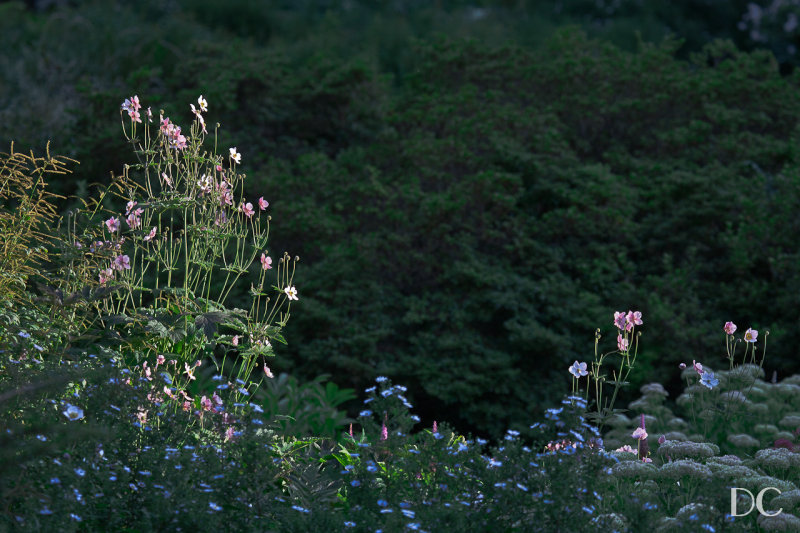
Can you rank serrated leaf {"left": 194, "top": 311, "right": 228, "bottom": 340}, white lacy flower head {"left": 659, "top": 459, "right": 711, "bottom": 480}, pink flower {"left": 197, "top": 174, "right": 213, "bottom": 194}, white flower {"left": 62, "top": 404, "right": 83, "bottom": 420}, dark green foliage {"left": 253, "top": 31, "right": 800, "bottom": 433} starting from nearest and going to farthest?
white flower {"left": 62, "top": 404, "right": 83, "bottom": 420}
white lacy flower head {"left": 659, "top": 459, "right": 711, "bottom": 480}
serrated leaf {"left": 194, "top": 311, "right": 228, "bottom": 340}
pink flower {"left": 197, "top": 174, "right": 213, "bottom": 194}
dark green foliage {"left": 253, "top": 31, "right": 800, "bottom": 433}

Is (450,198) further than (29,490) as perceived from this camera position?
Yes

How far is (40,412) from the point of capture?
310 centimetres

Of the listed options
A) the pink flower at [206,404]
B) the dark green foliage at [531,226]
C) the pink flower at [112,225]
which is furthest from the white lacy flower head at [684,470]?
the dark green foliage at [531,226]

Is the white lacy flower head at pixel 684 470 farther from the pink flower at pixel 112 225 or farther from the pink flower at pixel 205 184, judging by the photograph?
the pink flower at pixel 112 225

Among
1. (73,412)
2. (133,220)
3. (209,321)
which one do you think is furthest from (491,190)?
(73,412)

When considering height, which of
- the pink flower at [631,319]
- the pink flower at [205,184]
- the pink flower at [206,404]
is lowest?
the pink flower at [206,404]

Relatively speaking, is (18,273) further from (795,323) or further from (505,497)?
(795,323)

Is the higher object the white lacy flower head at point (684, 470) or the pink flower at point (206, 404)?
the pink flower at point (206, 404)

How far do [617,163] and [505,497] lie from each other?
5930 mm

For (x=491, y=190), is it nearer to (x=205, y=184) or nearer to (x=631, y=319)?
(x=631, y=319)

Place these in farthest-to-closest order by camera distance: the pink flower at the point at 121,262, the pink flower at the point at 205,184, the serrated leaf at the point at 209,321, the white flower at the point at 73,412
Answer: the pink flower at the point at 205,184
the pink flower at the point at 121,262
the serrated leaf at the point at 209,321
the white flower at the point at 73,412

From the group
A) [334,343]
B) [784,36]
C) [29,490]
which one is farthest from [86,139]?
[784,36]

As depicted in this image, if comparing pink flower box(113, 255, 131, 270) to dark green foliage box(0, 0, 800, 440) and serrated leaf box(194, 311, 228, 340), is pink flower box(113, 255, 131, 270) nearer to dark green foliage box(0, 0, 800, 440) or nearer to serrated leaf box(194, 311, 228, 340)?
serrated leaf box(194, 311, 228, 340)

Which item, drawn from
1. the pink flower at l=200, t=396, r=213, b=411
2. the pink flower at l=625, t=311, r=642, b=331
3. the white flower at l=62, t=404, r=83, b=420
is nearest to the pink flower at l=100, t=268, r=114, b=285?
the pink flower at l=200, t=396, r=213, b=411
